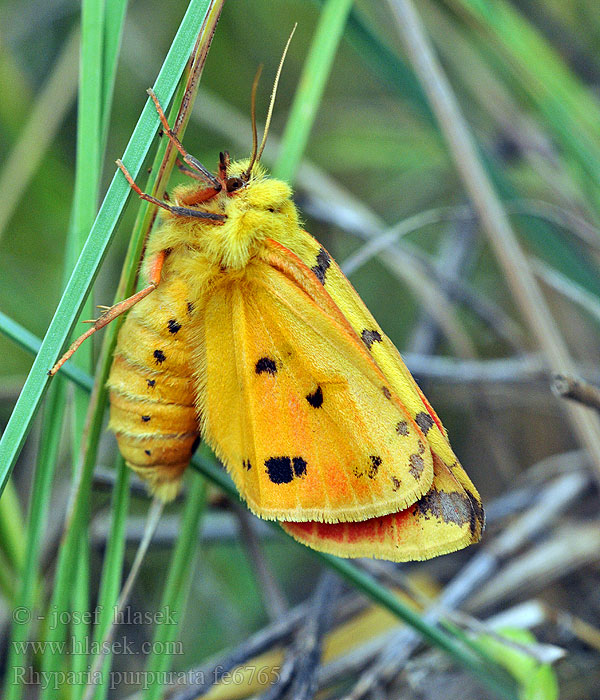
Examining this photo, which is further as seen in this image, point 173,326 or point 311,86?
point 311,86

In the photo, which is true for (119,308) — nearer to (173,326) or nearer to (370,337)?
(173,326)

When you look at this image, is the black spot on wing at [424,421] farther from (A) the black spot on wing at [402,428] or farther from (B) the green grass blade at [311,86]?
(B) the green grass blade at [311,86]

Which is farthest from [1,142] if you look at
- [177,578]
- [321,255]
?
[177,578]

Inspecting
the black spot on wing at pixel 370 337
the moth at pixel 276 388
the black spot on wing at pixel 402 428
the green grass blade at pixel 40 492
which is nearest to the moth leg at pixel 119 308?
the moth at pixel 276 388

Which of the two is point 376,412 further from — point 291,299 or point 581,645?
point 581,645

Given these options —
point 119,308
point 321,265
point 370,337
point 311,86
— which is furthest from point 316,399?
point 311,86

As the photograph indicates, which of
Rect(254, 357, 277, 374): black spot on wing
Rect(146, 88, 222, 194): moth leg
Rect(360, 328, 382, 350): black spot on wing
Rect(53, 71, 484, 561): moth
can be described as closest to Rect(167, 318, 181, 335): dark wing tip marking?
Rect(53, 71, 484, 561): moth

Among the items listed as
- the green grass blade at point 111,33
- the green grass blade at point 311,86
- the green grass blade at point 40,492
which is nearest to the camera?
the green grass blade at point 111,33
